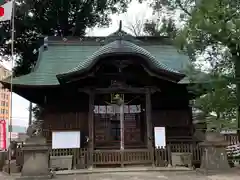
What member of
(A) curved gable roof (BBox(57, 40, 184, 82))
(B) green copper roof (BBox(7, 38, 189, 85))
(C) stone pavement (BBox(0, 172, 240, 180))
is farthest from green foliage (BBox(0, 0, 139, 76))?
(C) stone pavement (BBox(0, 172, 240, 180))

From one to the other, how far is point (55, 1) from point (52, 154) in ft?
52.4

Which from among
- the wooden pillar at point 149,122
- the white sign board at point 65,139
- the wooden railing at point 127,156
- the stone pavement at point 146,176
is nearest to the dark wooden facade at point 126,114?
the wooden pillar at point 149,122

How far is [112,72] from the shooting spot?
13109 millimetres

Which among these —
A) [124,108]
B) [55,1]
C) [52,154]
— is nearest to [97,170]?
[52,154]

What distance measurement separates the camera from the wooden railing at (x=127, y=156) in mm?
12023

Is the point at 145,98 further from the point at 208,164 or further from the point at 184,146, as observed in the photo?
the point at 208,164

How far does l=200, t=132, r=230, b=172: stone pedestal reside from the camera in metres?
10.4

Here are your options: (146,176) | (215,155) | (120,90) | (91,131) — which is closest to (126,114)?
(120,90)

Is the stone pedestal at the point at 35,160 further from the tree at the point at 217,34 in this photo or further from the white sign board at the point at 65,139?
the tree at the point at 217,34

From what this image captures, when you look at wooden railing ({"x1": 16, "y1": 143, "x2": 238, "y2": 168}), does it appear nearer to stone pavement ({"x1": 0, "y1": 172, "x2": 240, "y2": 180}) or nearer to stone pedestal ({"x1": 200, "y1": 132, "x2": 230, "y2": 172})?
stone pavement ({"x1": 0, "y1": 172, "x2": 240, "y2": 180})

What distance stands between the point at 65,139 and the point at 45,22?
1536 cm

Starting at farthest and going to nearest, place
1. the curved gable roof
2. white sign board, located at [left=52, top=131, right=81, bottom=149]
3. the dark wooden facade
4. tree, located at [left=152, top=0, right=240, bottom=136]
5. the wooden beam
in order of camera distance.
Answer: the dark wooden facade
the wooden beam
white sign board, located at [left=52, top=131, right=81, bottom=149]
the curved gable roof
tree, located at [left=152, top=0, right=240, bottom=136]

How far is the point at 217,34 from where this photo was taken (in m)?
9.52

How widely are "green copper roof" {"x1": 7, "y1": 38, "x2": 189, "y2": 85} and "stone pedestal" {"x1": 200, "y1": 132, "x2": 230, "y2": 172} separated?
4.14 metres
